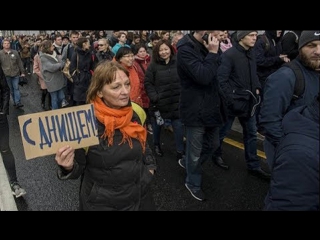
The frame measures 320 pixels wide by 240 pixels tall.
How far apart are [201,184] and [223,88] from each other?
1210 mm

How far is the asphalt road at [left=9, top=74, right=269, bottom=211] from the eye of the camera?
11.9 feet

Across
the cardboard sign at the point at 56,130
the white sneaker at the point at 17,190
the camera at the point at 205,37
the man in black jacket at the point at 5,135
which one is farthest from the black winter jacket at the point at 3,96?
Answer: the camera at the point at 205,37

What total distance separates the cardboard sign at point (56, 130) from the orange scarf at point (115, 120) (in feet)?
A: 0.47

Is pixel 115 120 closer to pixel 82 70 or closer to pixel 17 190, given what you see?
pixel 17 190

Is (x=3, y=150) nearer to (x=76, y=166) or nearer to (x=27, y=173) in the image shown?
(x=27, y=173)

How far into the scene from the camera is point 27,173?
4566 millimetres

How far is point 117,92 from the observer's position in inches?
83.1

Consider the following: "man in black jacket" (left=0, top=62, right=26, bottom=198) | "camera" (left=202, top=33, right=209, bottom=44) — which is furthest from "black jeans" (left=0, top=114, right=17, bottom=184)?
"camera" (left=202, top=33, right=209, bottom=44)

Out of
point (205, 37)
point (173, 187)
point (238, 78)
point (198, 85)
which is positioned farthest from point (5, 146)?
point (238, 78)

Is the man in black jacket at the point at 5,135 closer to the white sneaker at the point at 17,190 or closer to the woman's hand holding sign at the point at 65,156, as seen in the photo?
the white sneaker at the point at 17,190

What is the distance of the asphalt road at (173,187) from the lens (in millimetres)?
3627

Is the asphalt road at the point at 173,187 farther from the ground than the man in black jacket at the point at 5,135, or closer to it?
closer to it

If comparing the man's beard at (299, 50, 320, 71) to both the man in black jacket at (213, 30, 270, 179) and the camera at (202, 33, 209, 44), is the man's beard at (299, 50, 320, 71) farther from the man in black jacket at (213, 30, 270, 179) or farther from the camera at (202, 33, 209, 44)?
the man in black jacket at (213, 30, 270, 179)
